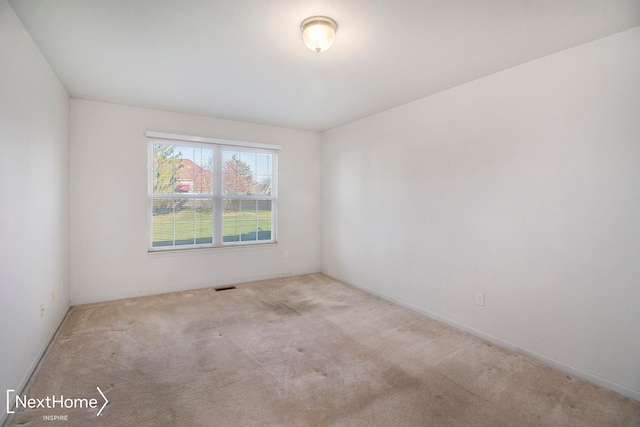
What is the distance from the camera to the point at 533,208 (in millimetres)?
2547

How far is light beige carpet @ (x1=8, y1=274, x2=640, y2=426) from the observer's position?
1854mm

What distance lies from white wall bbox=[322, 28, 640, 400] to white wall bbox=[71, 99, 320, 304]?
2.42 m

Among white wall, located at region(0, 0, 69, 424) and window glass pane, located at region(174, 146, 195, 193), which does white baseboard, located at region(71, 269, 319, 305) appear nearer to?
white wall, located at region(0, 0, 69, 424)

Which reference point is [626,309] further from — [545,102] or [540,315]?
[545,102]

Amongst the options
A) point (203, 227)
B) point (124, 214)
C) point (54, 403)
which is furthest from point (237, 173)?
point (54, 403)

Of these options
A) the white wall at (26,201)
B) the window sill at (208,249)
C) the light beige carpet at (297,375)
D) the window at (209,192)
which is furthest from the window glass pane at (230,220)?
the white wall at (26,201)

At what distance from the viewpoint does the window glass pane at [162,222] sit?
13.6 ft

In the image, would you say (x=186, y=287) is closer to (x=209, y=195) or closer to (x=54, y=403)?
(x=209, y=195)

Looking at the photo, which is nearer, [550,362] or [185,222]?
[550,362]

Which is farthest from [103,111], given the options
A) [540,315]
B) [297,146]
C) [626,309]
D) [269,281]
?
[626,309]

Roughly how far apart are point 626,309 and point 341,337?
84.7 inches

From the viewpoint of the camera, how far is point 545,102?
2.46 m

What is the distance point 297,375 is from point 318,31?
2457 mm

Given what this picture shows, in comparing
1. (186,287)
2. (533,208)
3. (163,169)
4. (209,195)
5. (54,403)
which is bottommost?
(54,403)
